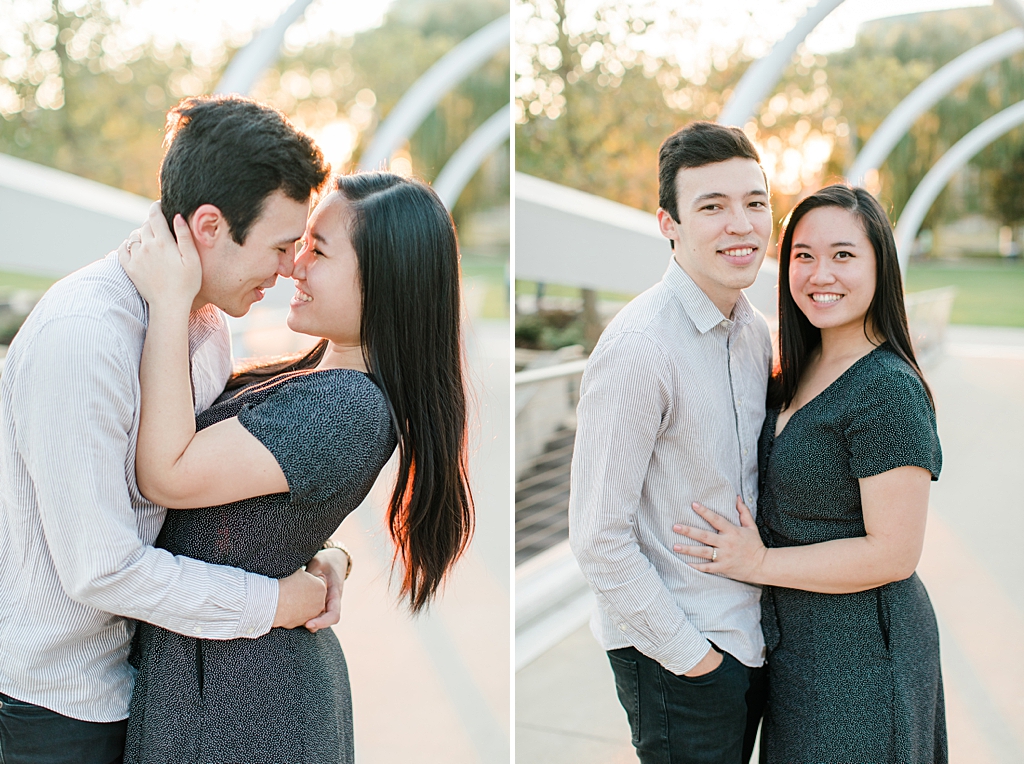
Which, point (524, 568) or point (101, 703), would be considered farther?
point (524, 568)

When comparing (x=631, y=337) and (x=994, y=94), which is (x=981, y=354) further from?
(x=994, y=94)

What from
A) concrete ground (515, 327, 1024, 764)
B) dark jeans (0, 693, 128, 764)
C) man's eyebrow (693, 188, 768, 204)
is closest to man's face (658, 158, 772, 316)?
man's eyebrow (693, 188, 768, 204)

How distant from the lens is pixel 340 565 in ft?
6.69

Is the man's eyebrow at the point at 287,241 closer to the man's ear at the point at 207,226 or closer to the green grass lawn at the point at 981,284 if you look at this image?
the man's ear at the point at 207,226

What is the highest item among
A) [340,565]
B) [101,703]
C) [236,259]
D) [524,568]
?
[236,259]

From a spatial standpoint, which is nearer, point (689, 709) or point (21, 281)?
point (689, 709)

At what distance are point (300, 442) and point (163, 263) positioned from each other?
391 mm

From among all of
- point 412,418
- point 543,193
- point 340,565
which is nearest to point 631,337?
point 412,418

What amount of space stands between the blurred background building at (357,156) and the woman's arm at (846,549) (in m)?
0.63

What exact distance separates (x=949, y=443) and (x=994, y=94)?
90.4ft

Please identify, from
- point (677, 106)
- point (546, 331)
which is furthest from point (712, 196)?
point (677, 106)

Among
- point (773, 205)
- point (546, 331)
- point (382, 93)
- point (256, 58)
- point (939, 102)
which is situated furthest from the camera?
point (382, 93)

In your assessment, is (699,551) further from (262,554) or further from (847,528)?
(262,554)

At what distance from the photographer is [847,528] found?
2.11 metres
